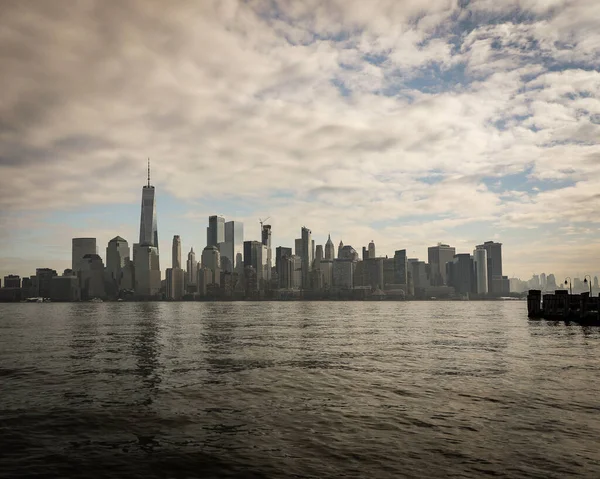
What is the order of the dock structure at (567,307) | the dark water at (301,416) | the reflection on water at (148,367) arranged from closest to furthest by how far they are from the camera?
the dark water at (301,416) → the reflection on water at (148,367) → the dock structure at (567,307)

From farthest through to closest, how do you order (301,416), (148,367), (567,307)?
(567,307) < (148,367) < (301,416)

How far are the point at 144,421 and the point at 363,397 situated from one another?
14.9 meters

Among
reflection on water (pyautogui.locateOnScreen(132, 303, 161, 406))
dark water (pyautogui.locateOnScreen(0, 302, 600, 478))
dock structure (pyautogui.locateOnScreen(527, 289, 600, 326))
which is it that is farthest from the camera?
dock structure (pyautogui.locateOnScreen(527, 289, 600, 326))

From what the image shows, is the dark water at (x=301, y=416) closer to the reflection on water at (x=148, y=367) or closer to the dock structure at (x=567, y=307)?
the reflection on water at (x=148, y=367)

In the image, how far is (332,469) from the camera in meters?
20.5

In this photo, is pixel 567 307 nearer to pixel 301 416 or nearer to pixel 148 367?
pixel 148 367

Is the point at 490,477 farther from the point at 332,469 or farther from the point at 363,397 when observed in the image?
the point at 363,397

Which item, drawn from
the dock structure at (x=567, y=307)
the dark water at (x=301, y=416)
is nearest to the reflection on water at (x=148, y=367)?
the dark water at (x=301, y=416)

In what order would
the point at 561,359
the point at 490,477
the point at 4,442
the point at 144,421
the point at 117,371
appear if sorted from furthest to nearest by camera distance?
the point at 561,359 < the point at 117,371 < the point at 144,421 < the point at 4,442 < the point at 490,477

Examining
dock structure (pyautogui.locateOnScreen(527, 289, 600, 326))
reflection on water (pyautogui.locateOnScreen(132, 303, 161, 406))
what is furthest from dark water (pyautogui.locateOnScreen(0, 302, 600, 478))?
dock structure (pyautogui.locateOnScreen(527, 289, 600, 326))

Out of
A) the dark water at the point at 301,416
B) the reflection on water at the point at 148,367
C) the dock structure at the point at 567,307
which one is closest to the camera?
the dark water at the point at 301,416

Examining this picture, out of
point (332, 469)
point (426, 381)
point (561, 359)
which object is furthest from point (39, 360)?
point (561, 359)

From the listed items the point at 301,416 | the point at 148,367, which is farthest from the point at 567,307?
the point at 301,416

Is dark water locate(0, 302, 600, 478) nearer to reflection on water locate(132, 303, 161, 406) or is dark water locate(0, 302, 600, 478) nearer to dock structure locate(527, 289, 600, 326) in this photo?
reflection on water locate(132, 303, 161, 406)
